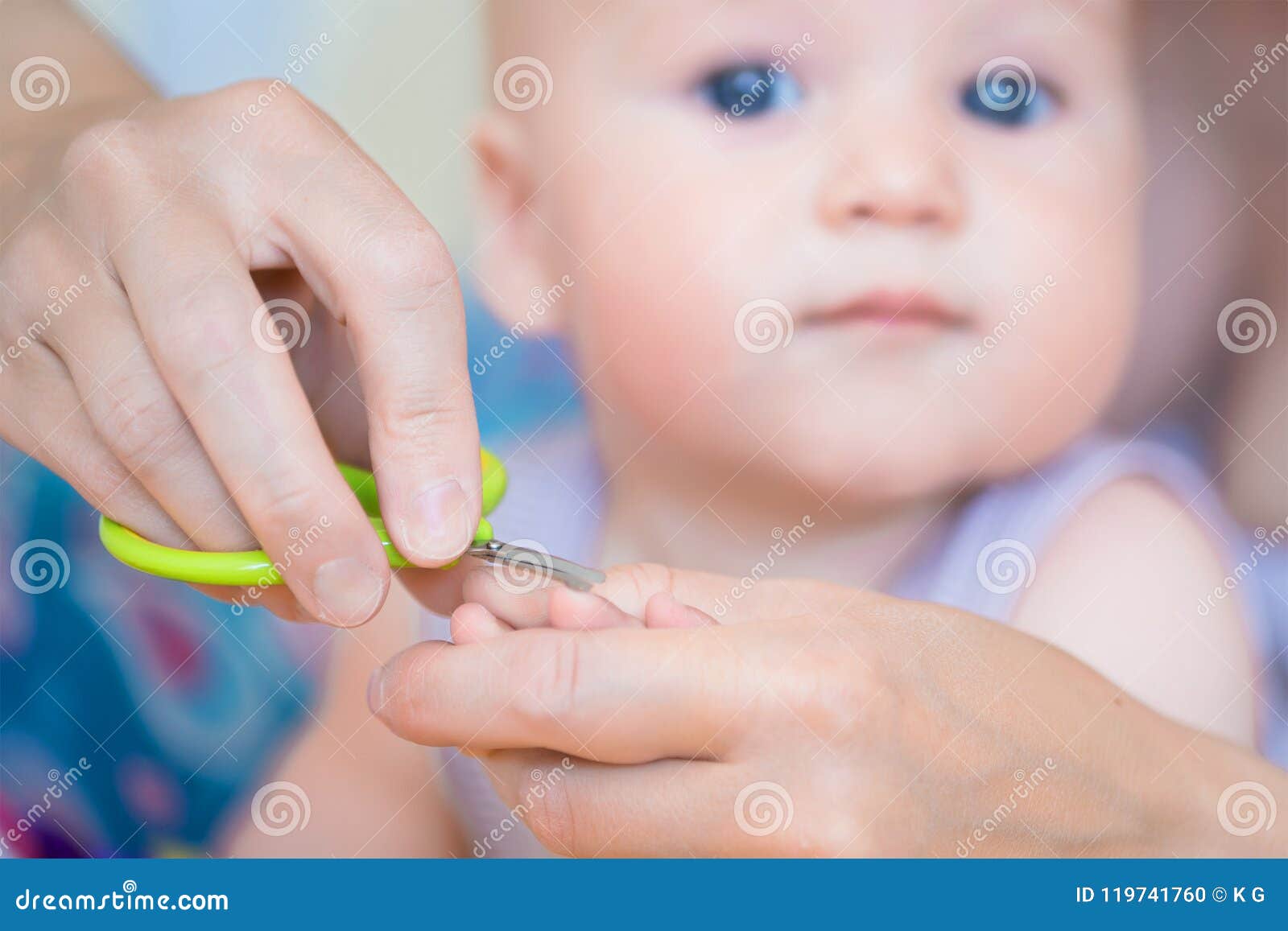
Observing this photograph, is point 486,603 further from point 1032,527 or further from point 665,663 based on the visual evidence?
point 1032,527

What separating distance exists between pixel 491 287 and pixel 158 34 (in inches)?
17.7

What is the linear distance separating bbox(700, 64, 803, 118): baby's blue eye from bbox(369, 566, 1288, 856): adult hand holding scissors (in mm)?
491

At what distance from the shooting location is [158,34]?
1.15 metres

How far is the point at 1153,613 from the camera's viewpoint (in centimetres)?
107

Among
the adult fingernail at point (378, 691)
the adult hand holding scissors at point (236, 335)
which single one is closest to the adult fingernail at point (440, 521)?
the adult hand holding scissors at point (236, 335)

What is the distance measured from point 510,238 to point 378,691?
0.60 meters

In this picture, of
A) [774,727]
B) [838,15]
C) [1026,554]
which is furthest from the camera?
[1026,554]

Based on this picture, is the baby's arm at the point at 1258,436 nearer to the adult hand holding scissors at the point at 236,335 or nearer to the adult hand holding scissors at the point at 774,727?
the adult hand holding scissors at the point at 774,727

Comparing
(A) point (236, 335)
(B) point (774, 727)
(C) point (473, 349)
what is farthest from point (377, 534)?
(C) point (473, 349)

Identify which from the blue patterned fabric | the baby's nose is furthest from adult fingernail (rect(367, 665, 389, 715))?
the baby's nose

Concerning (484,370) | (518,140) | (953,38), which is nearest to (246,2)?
(518,140)

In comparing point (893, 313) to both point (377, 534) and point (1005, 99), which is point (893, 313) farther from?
point (377, 534)

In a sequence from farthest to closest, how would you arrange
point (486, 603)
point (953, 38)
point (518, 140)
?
point (518, 140) < point (953, 38) < point (486, 603)

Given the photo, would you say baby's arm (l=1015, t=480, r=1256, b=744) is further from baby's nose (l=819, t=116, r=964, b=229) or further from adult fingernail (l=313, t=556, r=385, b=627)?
adult fingernail (l=313, t=556, r=385, b=627)
